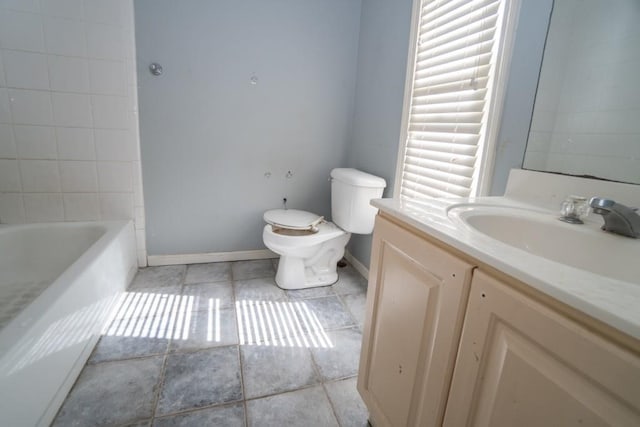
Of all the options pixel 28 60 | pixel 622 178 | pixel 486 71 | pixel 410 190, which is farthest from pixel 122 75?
pixel 622 178

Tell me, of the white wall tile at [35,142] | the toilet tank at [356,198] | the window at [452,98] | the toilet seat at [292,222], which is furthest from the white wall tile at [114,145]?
the window at [452,98]

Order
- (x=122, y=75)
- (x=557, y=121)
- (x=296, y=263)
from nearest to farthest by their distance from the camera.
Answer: (x=557, y=121) < (x=122, y=75) < (x=296, y=263)

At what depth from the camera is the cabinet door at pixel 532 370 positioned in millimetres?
408

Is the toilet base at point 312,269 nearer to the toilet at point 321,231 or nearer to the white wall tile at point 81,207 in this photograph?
the toilet at point 321,231

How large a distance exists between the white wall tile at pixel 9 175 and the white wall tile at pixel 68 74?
1.70 feet

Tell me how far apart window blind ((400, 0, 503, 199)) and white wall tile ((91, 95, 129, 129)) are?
69.8 inches

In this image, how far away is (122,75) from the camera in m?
1.91

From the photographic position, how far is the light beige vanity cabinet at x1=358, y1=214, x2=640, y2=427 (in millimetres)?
425

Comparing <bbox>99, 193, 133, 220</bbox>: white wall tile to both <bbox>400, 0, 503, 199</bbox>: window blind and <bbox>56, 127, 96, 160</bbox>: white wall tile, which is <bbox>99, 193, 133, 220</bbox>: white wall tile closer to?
<bbox>56, 127, 96, 160</bbox>: white wall tile

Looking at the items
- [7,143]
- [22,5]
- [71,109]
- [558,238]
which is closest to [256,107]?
[71,109]

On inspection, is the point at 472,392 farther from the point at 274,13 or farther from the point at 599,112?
the point at 274,13

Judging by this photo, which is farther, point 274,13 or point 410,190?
point 274,13

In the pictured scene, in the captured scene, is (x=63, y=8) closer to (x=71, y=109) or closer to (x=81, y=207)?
(x=71, y=109)

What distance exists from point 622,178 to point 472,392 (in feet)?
2.52
